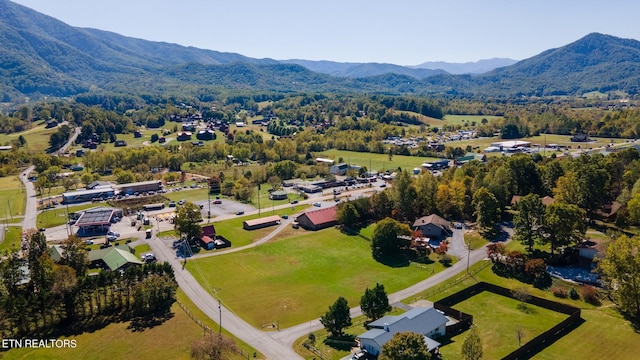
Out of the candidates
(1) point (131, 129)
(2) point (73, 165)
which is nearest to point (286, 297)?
(2) point (73, 165)

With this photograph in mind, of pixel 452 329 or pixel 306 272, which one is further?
pixel 306 272

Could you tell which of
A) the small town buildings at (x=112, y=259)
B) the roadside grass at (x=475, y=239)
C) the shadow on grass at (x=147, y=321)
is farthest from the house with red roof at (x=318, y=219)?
the shadow on grass at (x=147, y=321)

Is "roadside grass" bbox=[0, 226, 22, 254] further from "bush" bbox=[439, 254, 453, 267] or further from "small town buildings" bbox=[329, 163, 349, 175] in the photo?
"small town buildings" bbox=[329, 163, 349, 175]

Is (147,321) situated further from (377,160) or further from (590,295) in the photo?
(377,160)

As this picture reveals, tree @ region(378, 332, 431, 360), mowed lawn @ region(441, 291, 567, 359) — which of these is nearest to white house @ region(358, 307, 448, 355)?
mowed lawn @ region(441, 291, 567, 359)

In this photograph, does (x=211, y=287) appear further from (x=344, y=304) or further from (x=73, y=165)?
(x=73, y=165)

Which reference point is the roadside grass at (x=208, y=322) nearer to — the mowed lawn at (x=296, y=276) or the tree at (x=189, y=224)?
the mowed lawn at (x=296, y=276)

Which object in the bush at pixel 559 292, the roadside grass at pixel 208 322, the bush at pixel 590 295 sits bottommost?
the roadside grass at pixel 208 322
